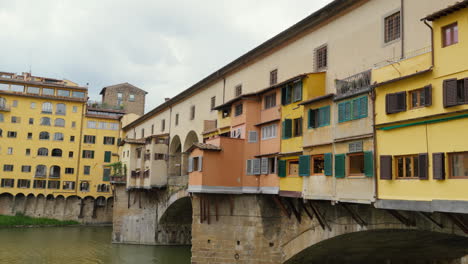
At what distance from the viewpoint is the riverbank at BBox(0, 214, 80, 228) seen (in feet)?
189

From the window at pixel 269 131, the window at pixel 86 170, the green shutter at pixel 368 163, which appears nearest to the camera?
the green shutter at pixel 368 163

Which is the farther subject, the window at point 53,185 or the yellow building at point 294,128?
the window at point 53,185

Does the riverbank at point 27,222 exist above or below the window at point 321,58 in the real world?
below

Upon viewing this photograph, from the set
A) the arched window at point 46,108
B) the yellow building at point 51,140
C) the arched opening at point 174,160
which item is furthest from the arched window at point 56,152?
the arched opening at point 174,160

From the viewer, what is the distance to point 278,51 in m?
24.3

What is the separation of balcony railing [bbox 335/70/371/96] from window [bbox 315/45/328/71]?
2806 millimetres

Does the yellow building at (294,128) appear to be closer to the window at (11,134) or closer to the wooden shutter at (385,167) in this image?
the wooden shutter at (385,167)

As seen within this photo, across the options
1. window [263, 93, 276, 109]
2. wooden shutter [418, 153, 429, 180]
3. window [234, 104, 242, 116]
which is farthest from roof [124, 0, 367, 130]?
wooden shutter [418, 153, 429, 180]

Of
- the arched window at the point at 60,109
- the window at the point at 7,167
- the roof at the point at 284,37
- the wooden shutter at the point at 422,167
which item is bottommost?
the wooden shutter at the point at 422,167

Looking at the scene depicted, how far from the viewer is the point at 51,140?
63.3m

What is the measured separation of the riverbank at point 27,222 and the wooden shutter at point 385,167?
5593 cm

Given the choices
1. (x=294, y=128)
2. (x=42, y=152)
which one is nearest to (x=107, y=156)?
(x=42, y=152)

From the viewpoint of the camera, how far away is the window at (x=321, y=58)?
2042 cm

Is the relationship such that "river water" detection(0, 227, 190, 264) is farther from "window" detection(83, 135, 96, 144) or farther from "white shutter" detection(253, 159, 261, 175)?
"window" detection(83, 135, 96, 144)
